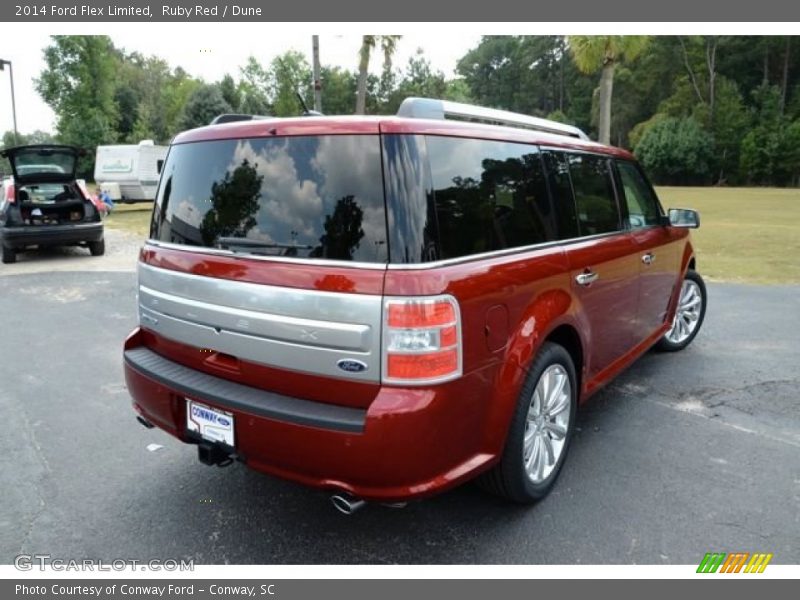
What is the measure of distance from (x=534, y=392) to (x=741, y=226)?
1661 cm

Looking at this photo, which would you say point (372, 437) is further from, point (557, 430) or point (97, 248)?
point (97, 248)

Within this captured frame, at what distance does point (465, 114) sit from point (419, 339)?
4.07ft

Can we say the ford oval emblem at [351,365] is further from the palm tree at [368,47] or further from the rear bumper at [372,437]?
the palm tree at [368,47]

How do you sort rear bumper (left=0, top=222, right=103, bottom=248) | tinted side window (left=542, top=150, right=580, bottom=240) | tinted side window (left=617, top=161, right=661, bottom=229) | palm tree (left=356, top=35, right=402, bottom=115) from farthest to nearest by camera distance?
palm tree (left=356, top=35, right=402, bottom=115) → rear bumper (left=0, top=222, right=103, bottom=248) → tinted side window (left=617, top=161, right=661, bottom=229) → tinted side window (left=542, top=150, right=580, bottom=240)

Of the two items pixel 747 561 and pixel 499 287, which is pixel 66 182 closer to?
pixel 499 287

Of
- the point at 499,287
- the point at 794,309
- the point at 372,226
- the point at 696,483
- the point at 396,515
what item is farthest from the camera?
the point at 794,309

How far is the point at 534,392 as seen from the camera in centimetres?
284

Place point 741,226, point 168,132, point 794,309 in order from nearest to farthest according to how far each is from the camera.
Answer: point 794,309 → point 741,226 → point 168,132

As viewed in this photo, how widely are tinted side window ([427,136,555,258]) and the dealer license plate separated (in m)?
1.17

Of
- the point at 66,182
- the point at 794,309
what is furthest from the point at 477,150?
the point at 66,182

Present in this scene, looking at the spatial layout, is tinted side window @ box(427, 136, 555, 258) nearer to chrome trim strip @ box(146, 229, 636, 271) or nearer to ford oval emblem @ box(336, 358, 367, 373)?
chrome trim strip @ box(146, 229, 636, 271)

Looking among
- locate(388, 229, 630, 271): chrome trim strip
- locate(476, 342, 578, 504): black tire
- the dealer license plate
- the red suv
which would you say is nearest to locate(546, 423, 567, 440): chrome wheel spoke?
the red suv

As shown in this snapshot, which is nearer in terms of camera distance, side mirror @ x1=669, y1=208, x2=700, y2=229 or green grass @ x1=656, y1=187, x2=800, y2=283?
side mirror @ x1=669, y1=208, x2=700, y2=229

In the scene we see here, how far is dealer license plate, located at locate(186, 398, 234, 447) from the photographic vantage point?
8.36 feet
